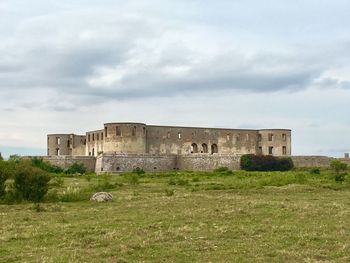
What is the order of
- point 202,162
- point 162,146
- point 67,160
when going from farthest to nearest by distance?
point 162,146
point 202,162
point 67,160

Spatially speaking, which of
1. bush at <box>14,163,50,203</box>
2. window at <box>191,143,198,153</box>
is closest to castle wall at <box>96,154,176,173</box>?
window at <box>191,143,198,153</box>

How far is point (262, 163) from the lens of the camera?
65438 mm

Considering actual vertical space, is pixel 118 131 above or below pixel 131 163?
above

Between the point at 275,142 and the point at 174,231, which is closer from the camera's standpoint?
the point at 174,231

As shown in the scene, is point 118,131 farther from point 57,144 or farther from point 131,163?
point 57,144

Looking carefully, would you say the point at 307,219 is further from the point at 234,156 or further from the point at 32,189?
the point at 234,156

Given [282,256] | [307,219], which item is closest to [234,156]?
[307,219]

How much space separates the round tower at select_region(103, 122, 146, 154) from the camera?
2576 inches

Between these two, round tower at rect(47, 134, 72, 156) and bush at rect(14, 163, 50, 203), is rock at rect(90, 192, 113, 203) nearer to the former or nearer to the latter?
bush at rect(14, 163, 50, 203)

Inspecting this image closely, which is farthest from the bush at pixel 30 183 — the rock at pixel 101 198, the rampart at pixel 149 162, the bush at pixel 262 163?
the bush at pixel 262 163

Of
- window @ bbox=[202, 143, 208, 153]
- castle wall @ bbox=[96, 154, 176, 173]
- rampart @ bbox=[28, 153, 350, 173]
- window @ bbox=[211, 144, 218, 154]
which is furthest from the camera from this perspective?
window @ bbox=[211, 144, 218, 154]

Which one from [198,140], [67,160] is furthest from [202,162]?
[67,160]

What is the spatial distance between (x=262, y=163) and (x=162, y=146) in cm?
1196

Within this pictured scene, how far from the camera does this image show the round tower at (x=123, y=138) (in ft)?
215
